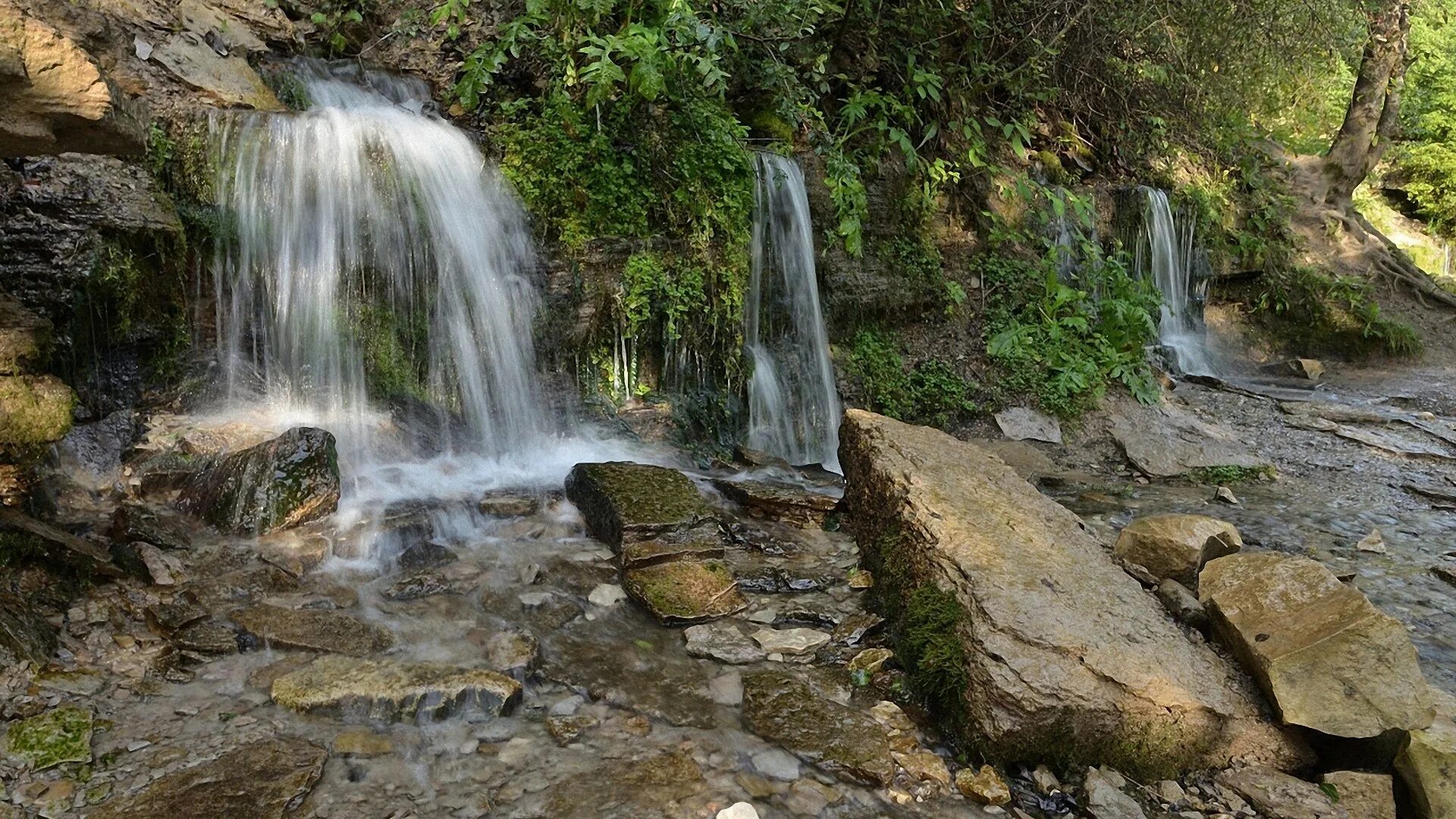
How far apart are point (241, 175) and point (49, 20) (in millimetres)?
2463

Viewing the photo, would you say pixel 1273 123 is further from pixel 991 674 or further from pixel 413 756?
pixel 413 756

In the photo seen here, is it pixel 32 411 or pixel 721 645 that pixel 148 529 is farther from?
pixel 721 645

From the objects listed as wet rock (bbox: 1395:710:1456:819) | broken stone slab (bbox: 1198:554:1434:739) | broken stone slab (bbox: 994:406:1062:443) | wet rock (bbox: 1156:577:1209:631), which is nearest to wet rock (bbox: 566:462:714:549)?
wet rock (bbox: 1156:577:1209:631)

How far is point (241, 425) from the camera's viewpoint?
5012 mm

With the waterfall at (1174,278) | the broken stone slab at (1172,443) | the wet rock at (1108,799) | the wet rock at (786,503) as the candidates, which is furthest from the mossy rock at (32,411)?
the waterfall at (1174,278)

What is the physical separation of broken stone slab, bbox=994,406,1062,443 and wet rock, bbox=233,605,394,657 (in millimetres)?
5773

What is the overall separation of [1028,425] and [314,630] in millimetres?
6156

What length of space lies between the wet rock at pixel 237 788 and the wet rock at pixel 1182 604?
124 inches

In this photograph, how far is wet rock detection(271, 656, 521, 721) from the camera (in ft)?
9.61

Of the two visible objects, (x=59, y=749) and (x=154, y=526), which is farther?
(x=154, y=526)

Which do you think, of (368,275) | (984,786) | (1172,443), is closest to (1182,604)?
(984,786)

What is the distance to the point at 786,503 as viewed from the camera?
5043 millimetres

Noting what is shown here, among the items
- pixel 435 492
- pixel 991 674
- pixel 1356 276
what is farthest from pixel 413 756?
pixel 1356 276

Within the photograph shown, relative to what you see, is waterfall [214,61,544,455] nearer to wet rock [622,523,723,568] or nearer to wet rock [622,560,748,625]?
wet rock [622,523,723,568]
